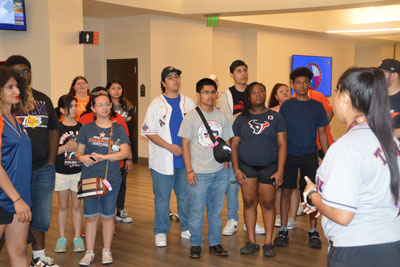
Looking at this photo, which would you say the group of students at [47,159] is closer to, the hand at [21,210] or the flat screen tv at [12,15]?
the hand at [21,210]

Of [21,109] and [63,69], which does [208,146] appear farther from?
[63,69]

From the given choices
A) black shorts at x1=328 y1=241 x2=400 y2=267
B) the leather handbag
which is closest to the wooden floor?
the leather handbag

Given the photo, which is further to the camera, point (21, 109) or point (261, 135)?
point (261, 135)

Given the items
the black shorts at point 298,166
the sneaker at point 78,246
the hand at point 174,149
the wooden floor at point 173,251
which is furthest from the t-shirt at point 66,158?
the black shorts at point 298,166

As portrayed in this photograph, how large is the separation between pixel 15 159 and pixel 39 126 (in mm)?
847

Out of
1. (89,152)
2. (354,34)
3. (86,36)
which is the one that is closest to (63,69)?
(86,36)

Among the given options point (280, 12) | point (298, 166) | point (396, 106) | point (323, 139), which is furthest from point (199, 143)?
point (280, 12)

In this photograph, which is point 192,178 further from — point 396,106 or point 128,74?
point 128,74

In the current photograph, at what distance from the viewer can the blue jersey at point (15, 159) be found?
2588 mm

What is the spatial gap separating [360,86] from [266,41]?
10030mm

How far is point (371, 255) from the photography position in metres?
1.77

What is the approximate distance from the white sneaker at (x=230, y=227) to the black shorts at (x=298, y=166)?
0.76m

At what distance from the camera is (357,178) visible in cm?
174

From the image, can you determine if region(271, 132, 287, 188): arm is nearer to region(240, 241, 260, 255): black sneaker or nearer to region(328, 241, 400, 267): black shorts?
region(240, 241, 260, 255): black sneaker
